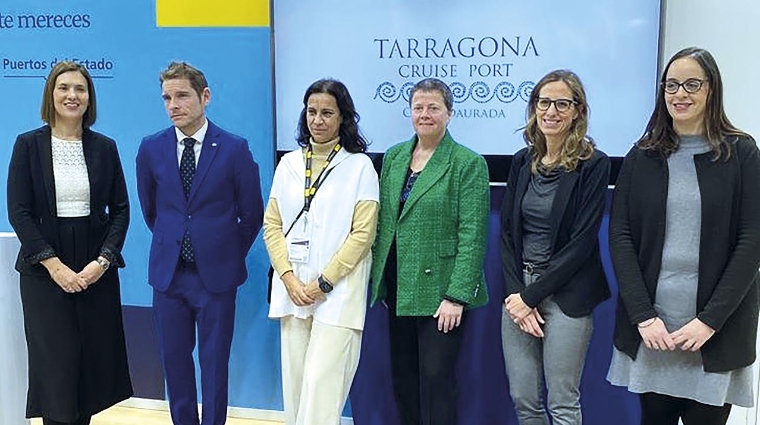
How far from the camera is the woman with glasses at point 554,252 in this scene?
2.34 meters

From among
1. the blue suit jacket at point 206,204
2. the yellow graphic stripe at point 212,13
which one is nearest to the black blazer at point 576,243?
the blue suit jacket at point 206,204

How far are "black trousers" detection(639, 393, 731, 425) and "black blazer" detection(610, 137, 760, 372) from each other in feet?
0.54

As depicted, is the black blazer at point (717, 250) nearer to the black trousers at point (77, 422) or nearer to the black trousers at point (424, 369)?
the black trousers at point (424, 369)

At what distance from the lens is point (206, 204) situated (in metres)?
2.79

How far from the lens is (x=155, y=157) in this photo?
2.85 m

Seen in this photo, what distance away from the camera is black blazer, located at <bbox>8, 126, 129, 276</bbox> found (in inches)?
105

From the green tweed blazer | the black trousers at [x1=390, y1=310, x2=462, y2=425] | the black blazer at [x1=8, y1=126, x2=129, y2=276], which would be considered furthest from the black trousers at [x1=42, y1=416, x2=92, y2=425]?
the green tweed blazer

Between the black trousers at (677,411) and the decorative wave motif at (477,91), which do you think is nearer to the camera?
the black trousers at (677,411)

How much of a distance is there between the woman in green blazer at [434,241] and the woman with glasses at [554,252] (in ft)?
0.49

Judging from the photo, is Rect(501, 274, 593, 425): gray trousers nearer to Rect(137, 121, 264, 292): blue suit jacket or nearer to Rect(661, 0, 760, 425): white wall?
Rect(661, 0, 760, 425): white wall

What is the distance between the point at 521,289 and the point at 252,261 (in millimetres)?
1583

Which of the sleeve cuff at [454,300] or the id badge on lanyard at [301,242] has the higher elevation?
the id badge on lanyard at [301,242]

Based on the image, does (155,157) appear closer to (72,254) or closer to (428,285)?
(72,254)

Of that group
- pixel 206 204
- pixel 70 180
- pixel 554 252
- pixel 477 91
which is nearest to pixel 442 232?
pixel 554 252
